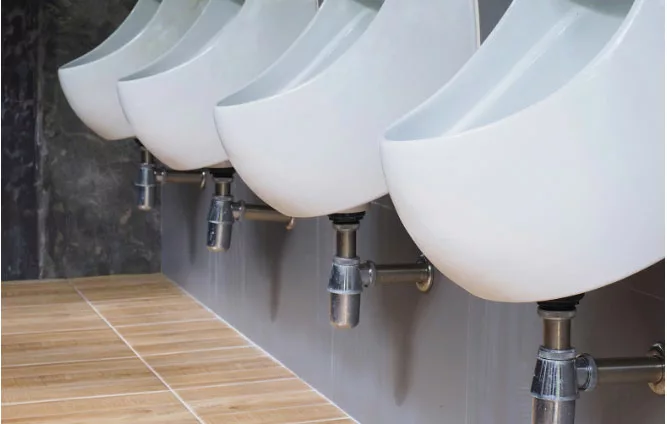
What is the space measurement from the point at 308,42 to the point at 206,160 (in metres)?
0.36

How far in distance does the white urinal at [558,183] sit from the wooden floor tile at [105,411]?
1.31m

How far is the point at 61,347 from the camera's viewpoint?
281 centimetres

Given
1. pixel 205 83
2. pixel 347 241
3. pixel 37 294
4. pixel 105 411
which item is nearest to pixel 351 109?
pixel 347 241

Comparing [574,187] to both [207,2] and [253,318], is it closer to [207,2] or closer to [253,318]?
[207,2]

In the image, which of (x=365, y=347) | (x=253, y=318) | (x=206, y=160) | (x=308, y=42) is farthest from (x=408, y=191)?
(x=253, y=318)

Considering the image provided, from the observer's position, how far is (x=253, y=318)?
2.88 m

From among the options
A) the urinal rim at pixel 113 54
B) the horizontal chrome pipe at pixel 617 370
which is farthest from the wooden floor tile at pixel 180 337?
the horizontal chrome pipe at pixel 617 370

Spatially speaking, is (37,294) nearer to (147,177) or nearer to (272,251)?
(147,177)

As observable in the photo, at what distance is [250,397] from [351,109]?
3.52 ft

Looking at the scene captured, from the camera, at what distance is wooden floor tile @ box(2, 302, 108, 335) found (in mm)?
3008

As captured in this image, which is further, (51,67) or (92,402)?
(51,67)

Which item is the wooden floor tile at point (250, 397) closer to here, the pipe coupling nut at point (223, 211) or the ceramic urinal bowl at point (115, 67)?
the pipe coupling nut at point (223, 211)

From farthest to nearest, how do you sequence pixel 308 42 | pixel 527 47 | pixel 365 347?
pixel 365 347, pixel 308 42, pixel 527 47

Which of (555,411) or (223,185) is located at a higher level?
(223,185)
